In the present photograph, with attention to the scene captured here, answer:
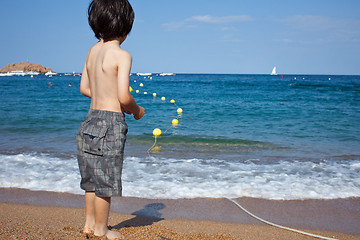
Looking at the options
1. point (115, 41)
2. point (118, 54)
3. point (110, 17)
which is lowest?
point (118, 54)

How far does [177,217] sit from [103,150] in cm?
156

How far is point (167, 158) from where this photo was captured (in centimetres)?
618

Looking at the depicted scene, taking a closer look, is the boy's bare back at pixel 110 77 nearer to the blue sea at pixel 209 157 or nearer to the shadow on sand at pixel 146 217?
the shadow on sand at pixel 146 217

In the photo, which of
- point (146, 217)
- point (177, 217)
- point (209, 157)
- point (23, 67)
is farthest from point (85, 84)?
point (23, 67)

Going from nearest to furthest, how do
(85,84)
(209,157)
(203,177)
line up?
(85,84) → (203,177) → (209,157)

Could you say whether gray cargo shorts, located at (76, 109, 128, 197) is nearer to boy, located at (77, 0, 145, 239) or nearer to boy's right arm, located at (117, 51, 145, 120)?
boy, located at (77, 0, 145, 239)

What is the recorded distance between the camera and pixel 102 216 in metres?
2.26

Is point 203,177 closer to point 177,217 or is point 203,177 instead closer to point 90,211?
point 177,217

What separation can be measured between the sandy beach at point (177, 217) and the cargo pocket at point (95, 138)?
749 mm

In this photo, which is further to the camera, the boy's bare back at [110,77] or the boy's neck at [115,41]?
the boy's neck at [115,41]

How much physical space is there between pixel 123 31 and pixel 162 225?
1963mm

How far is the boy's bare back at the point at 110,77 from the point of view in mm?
2051

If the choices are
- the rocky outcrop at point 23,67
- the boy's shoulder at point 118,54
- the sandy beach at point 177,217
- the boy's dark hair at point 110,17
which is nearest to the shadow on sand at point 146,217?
the sandy beach at point 177,217

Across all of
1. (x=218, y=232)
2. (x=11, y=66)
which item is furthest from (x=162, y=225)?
(x=11, y=66)
